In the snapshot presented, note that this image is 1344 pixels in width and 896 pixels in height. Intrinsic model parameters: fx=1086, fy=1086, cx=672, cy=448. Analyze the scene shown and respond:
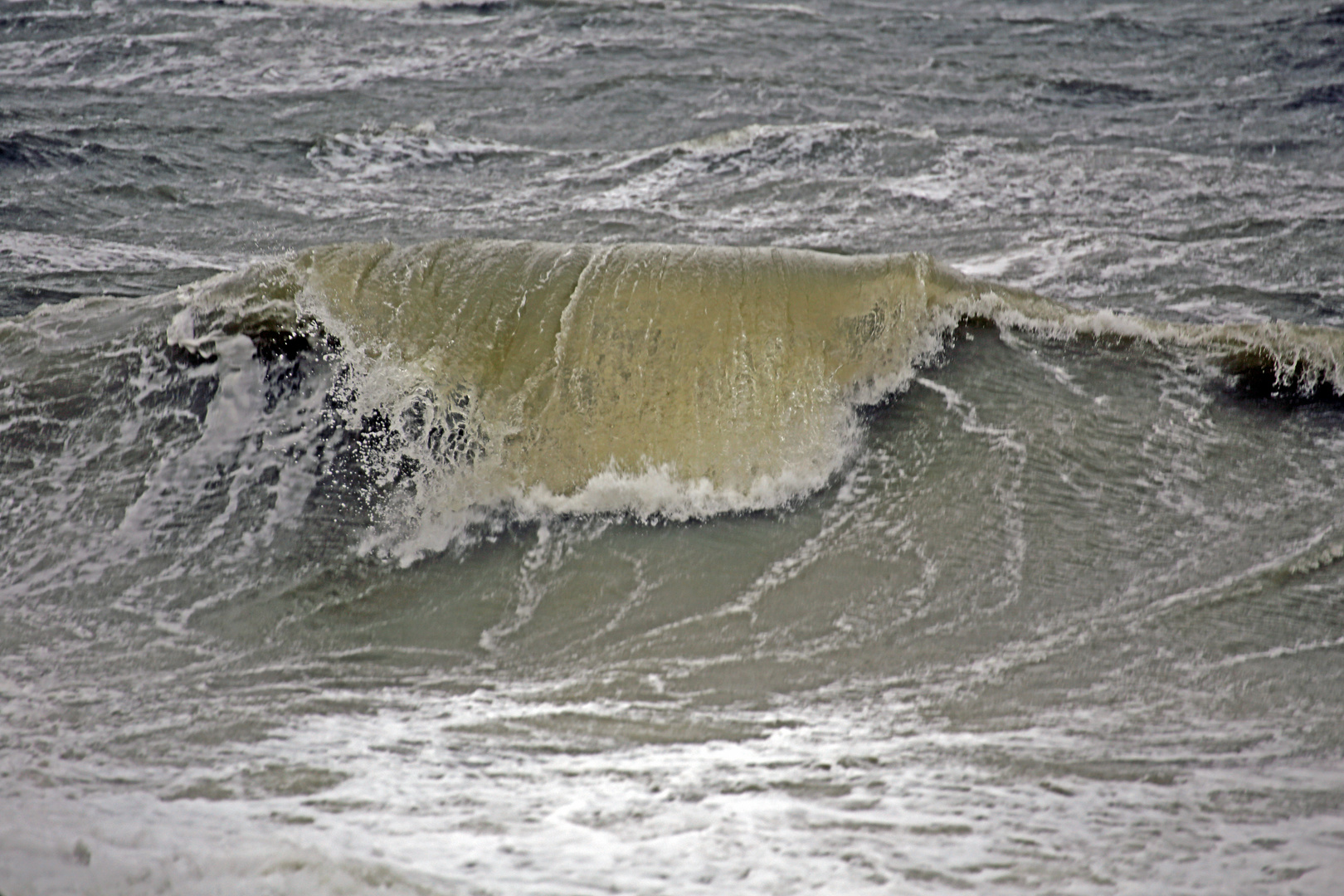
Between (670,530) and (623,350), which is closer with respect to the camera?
(670,530)

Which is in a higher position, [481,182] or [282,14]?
[282,14]

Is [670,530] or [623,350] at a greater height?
[623,350]

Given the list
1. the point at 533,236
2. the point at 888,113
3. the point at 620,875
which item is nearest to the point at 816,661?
the point at 620,875

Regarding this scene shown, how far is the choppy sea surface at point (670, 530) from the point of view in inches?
113

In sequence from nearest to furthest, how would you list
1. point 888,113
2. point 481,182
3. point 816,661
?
point 816,661 < point 481,182 < point 888,113

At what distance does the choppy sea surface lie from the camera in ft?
9.38

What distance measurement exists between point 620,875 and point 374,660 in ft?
4.33

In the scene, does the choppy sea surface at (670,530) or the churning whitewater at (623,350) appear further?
the churning whitewater at (623,350)

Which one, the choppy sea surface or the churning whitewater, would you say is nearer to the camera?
the choppy sea surface

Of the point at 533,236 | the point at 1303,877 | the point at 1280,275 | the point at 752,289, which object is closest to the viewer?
the point at 1303,877

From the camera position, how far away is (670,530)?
4.26 m

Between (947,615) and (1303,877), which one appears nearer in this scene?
(1303,877)

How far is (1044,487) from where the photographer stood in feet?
14.4

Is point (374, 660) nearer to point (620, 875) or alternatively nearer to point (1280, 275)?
point (620, 875)
